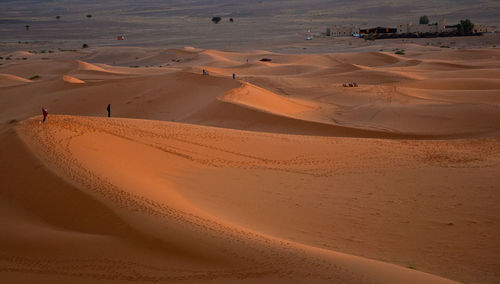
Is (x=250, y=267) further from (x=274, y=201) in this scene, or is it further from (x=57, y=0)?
(x=57, y=0)

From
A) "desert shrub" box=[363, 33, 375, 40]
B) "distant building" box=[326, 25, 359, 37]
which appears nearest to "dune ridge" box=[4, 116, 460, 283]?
"desert shrub" box=[363, 33, 375, 40]

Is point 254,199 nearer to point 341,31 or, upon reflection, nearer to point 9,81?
point 9,81

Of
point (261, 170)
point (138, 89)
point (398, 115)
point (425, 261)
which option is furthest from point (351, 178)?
point (138, 89)

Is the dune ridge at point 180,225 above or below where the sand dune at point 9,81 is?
below

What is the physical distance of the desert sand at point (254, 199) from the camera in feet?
22.4

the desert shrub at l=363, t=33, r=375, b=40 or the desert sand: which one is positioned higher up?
the desert shrub at l=363, t=33, r=375, b=40

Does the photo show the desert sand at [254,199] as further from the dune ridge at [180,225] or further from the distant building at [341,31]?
the distant building at [341,31]

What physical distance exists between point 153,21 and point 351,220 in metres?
99.4

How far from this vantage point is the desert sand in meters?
6.81

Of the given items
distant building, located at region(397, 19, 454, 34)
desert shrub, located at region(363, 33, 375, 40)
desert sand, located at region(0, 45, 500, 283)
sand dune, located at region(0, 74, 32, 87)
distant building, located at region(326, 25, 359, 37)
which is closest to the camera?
desert sand, located at region(0, 45, 500, 283)

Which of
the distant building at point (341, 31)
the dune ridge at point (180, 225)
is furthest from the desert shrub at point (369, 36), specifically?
the dune ridge at point (180, 225)

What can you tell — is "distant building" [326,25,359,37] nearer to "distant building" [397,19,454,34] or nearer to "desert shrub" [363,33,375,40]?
"desert shrub" [363,33,375,40]

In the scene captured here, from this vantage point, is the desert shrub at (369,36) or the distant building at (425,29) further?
the distant building at (425,29)

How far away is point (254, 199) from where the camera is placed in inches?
403
